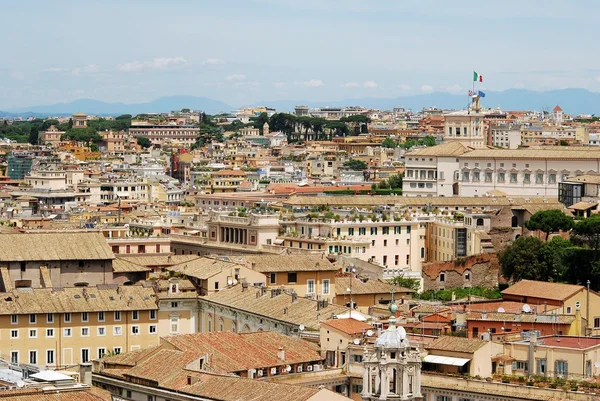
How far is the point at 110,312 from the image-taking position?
149 ft

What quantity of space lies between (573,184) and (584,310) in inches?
1168

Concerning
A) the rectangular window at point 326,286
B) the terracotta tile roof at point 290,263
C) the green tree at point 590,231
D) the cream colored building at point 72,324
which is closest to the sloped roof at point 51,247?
the cream colored building at point 72,324

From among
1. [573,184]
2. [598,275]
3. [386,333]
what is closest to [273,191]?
[573,184]

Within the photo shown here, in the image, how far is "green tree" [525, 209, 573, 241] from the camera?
65562 millimetres

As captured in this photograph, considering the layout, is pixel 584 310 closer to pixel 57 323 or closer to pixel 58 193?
pixel 57 323

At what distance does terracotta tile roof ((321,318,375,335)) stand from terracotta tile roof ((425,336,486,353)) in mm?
1946

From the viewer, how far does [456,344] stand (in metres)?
36.6

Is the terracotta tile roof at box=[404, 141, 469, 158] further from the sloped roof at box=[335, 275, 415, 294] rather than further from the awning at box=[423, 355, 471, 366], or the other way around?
the awning at box=[423, 355, 471, 366]

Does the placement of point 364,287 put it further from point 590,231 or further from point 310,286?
point 590,231

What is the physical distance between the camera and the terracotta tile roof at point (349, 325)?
38.1 m

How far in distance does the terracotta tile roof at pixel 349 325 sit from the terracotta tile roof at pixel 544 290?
996 centimetres

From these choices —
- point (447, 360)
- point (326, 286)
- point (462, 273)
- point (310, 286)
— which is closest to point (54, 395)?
point (447, 360)

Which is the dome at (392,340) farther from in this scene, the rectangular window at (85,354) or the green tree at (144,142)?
the green tree at (144,142)

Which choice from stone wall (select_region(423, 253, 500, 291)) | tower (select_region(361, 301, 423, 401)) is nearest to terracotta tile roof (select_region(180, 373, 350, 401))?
tower (select_region(361, 301, 423, 401))
